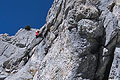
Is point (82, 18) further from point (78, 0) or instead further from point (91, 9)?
point (78, 0)

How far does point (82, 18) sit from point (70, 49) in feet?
7.89

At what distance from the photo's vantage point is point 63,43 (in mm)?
12703

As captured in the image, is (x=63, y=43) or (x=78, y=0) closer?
(x=63, y=43)

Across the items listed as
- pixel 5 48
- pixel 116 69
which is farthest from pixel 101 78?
pixel 5 48

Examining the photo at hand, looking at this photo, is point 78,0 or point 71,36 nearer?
point 71,36

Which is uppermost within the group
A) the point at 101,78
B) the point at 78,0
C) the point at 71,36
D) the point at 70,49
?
the point at 78,0

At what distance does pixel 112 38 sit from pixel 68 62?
310 centimetres

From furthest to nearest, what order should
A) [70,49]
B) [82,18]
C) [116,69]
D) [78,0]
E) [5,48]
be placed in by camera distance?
[5,48] → [78,0] → [82,18] → [70,49] → [116,69]

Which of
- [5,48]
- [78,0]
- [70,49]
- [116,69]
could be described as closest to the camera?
[116,69]

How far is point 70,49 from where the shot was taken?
1158 centimetres

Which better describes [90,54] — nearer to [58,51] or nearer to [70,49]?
[70,49]

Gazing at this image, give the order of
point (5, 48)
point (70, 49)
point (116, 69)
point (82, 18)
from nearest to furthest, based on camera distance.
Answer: point (116, 69)
point (70, 49)
point (82, 18)
point (5, 48)

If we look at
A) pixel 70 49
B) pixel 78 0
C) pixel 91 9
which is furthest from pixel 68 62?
pixel 78 0

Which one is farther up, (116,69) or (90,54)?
(90,54)
